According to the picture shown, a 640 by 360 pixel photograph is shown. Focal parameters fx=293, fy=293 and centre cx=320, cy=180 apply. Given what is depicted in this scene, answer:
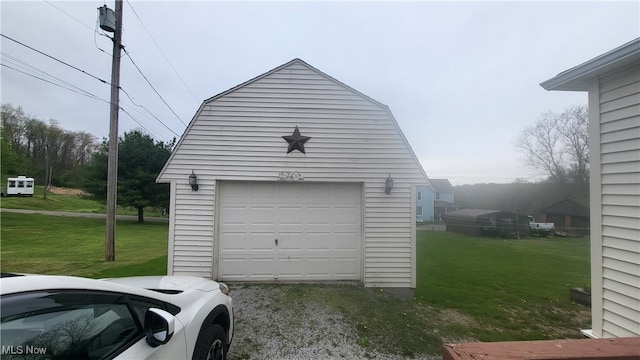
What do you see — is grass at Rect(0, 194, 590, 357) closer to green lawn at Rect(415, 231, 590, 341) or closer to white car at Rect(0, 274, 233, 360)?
green lawn at Rect(415, 231, 590, 341)

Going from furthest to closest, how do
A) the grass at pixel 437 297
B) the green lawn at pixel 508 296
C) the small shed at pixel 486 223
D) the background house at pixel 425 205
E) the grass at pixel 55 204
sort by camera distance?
the background house at pixel 425 205, the grass at pixel 55 204, the small shed at pixel 486 223, the green lawn at pixel 508 296, the grass at pixel 437 297

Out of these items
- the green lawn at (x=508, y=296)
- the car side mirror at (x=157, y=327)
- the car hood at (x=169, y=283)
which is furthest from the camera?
the green lawn at (x=508, y=296)

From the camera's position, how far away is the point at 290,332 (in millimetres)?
4383

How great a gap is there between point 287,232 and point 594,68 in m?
5.62

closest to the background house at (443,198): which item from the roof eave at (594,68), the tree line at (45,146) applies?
the roof eave at (594,68)

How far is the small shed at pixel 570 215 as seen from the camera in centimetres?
2869

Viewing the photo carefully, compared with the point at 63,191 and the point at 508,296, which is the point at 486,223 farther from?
the point at 63,191

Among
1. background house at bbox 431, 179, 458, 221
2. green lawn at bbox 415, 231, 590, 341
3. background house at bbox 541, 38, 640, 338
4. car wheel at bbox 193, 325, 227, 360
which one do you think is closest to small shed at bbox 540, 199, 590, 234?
background house at bbox 431, 179, 458, 221

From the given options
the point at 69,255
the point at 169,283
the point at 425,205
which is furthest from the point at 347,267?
the point at 425,205

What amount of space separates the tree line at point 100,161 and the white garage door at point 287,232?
21391mm

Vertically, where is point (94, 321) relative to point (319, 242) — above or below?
above

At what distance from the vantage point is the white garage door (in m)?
6.42

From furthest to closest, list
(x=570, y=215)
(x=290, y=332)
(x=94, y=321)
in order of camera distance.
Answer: (x=570, y=215), (x=290, y=332), (x=94, y=321)

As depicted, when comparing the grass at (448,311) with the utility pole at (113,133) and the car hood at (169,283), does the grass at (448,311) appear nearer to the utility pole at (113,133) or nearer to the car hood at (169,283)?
the car hood at (169,283)
